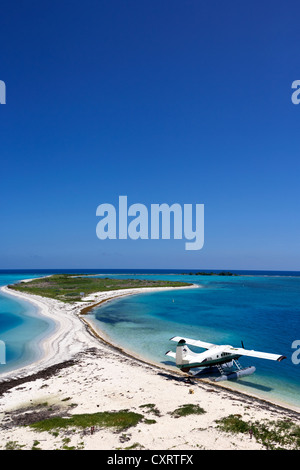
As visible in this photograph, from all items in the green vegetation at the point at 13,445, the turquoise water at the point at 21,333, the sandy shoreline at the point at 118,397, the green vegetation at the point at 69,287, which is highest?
the green vegetation at the point at 13,445

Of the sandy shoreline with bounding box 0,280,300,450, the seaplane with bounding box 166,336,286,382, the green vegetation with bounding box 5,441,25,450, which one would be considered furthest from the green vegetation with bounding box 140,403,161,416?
the green vegetation with bounding box 5,441,25,450

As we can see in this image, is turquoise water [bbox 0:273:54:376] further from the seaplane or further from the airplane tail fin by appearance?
the seaplane

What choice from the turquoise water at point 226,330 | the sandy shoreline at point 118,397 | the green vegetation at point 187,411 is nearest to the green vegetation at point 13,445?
the sandy shoreline at point 118,397

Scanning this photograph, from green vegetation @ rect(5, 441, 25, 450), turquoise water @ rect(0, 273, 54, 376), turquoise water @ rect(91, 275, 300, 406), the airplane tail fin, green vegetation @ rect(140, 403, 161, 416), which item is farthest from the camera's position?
turquoise water @ rect(0, 273, 54, 376)

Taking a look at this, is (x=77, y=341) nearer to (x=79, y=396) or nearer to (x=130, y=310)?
(x=79, y=396)

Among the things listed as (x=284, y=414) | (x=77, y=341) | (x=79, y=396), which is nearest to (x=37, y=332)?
(x=77, y=341)

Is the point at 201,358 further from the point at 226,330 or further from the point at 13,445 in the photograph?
the point at 226,330

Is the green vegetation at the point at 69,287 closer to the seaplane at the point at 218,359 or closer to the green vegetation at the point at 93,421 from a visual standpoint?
the seaplane at the point at 218,359
